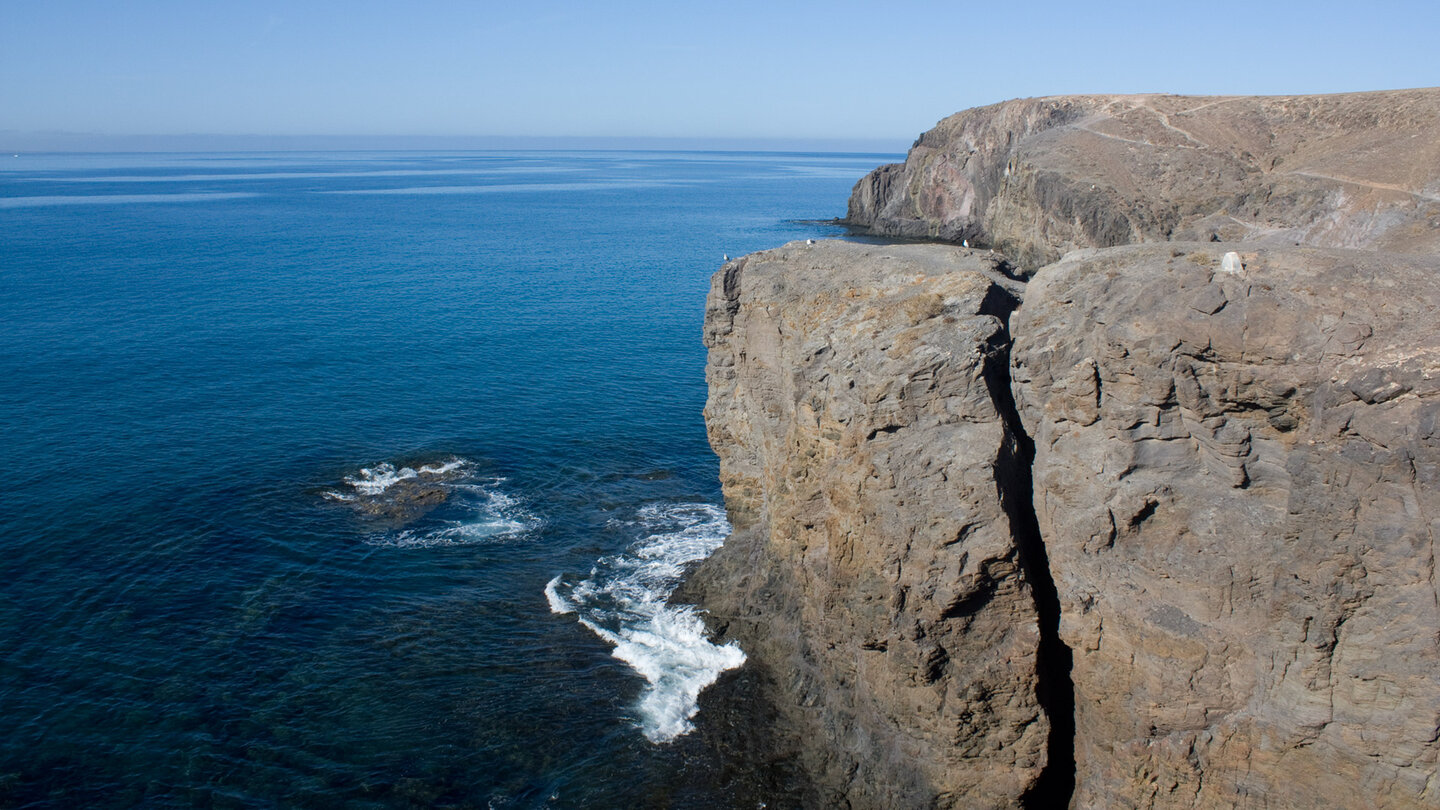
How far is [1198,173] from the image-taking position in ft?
204

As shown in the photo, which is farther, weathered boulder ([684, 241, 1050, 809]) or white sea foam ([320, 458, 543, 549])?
white sea foam ([320, 458, 543, 549])

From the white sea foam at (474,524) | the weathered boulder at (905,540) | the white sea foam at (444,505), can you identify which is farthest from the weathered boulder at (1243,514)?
the white sea foam at (444,505)

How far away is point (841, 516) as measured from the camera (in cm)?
2314

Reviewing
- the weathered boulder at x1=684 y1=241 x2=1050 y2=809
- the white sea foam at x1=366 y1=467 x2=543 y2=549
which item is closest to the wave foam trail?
the weathered boulder at x1=684 y1=241 x2=1050 y2=809

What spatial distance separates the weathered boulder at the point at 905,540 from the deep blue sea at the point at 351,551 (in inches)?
167

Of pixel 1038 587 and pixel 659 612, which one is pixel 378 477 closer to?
pixel 659 612

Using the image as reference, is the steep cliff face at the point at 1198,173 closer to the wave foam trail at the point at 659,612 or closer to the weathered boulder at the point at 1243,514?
the weathered boulder at the point at 1243,514

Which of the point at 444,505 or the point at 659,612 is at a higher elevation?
the point at 444,505

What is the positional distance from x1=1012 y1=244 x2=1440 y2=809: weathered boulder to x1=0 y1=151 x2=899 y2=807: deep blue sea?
36.9 ft

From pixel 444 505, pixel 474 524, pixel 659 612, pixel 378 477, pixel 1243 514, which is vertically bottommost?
pixel 659 612

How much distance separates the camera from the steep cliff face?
138ft

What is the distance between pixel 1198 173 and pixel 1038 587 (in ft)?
172

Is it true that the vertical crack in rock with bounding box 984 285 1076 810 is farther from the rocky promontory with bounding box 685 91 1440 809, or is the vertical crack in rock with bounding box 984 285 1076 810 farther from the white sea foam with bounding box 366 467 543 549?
the white sea foam with bounding box 366 467 543 549

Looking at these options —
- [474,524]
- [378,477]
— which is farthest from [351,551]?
[378,477]
